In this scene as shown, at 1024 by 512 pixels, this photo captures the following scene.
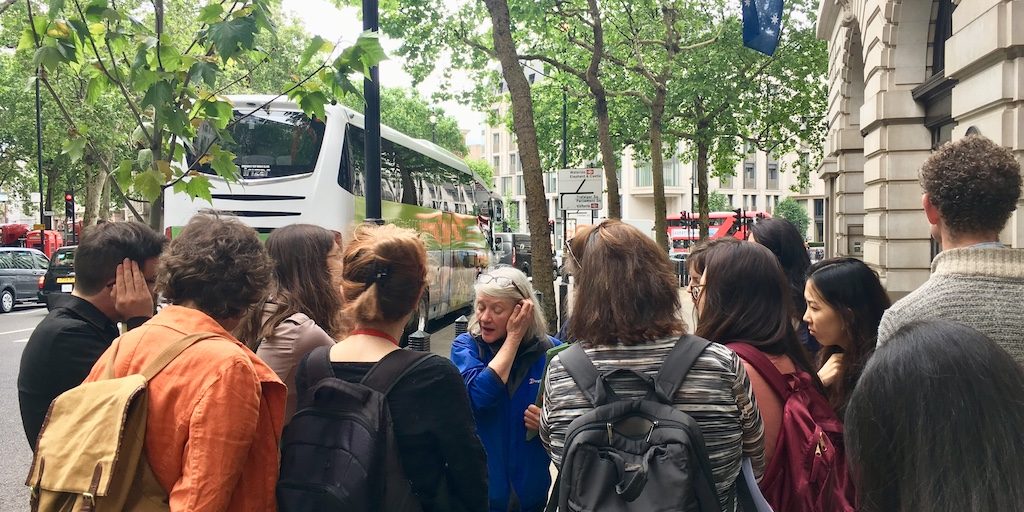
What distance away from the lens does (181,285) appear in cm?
221

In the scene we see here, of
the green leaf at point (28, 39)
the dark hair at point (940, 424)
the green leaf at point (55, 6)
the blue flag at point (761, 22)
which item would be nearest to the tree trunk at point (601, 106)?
the blue flag at point (761, 22)

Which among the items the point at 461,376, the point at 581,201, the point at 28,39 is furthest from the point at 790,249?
the point at 581,201

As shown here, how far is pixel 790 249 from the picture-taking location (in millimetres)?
3916

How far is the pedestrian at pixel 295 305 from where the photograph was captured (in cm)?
281

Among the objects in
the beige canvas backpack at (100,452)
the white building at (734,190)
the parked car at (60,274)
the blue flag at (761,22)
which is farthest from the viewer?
the white building at (734,190)

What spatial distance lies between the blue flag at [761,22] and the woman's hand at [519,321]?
8.27m

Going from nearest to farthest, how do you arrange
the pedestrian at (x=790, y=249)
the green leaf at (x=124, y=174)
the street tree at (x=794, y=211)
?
the green leaf at (x=124, y=174) < the pedestrian at (x=790, y=249) < the street tree at (x=794, y=211)

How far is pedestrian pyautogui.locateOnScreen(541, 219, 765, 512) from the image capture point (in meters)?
2.15

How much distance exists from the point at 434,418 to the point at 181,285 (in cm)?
79

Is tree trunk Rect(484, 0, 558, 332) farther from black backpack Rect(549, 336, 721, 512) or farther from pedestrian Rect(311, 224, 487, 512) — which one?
black backpack Rect(549, 336, 721, 512)

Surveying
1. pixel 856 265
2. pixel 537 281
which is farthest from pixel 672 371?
pixel 537 281

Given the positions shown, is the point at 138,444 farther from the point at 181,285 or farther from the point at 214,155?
the point at 214,155

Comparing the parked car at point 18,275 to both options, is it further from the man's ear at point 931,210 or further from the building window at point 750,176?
the building window at point 750,176

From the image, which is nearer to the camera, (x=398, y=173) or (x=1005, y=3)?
(x=1005, y=3)
